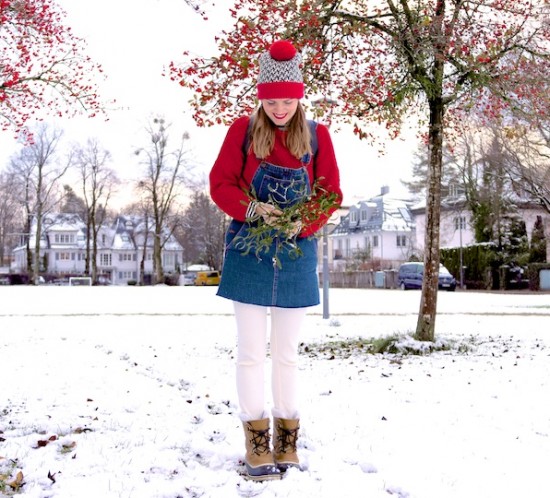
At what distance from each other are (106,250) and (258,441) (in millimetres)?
79148

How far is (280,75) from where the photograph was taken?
3.58m

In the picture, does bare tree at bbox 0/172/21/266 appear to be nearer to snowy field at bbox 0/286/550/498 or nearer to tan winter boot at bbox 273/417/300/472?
snowy field at bbox 0/286/550/498

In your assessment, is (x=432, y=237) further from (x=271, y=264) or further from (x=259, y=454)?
(x=259, y=454)

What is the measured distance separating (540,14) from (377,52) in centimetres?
242

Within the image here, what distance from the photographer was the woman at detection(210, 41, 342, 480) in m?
3.49

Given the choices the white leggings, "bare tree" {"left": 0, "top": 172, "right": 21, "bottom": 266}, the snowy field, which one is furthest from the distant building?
the white leggings

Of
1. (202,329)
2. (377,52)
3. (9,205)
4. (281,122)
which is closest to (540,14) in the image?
(377,52)

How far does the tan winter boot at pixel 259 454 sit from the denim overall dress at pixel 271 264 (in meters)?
0.68

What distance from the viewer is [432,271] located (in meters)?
9.35

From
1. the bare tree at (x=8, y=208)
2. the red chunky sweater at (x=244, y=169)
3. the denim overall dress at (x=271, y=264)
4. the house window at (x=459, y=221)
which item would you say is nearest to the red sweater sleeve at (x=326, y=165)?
the red chunky sweater at (x=244, y=169)

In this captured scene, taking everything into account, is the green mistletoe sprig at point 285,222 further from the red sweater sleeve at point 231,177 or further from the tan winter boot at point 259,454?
the tan winter boot at point 259,454

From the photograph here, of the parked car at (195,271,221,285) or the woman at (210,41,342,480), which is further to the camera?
the parked car at (195,271,221,285)

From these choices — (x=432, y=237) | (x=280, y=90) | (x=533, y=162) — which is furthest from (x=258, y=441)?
(x=533, y=162)

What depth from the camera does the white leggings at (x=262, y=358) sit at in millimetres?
3578
